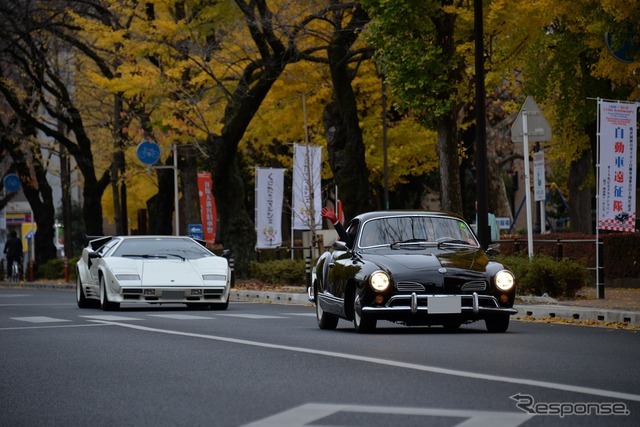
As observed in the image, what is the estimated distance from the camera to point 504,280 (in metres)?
16.0

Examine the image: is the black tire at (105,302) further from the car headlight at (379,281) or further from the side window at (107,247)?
the car headlight at (379,281)

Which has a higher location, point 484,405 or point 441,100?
point 441,100

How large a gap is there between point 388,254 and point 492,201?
36096 mm

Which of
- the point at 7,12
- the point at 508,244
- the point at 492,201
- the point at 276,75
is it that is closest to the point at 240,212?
the point at 276,75

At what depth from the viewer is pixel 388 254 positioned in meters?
16.4

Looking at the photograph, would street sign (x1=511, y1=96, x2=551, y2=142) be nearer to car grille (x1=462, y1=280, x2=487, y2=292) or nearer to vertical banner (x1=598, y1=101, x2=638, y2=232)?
vertical banner (x1=598, y1=101, x2=638, y2=232)

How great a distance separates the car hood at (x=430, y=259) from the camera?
15.8 meters

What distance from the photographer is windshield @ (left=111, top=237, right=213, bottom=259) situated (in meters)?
24.9

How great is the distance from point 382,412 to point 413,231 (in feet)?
28.7

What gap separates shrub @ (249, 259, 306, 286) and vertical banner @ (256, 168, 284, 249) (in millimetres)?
1932

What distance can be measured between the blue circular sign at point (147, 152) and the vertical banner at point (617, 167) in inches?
664

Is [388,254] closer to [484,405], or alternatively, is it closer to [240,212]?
[484,405]

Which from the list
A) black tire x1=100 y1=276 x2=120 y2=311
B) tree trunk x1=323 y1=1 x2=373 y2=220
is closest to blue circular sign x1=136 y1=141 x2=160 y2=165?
tree trunk x1=323 y1=1 x2=373 y2=220

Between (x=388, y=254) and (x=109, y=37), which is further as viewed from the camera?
(x=109, y=37)
